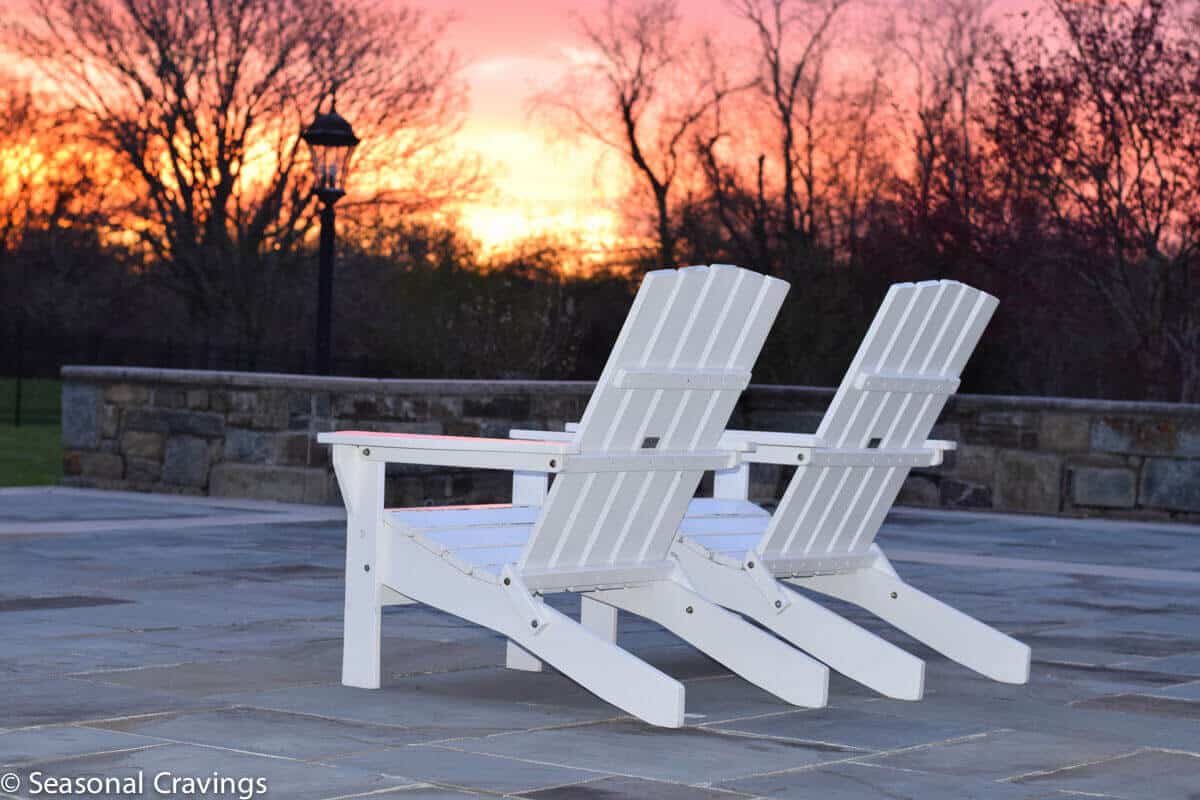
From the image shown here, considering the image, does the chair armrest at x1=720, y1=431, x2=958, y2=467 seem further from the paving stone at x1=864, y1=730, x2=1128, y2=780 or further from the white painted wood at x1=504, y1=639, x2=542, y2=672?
the paving stone at x1=864, y1=730, x2=1128, y2=780

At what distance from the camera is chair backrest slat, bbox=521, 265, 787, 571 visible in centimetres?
550

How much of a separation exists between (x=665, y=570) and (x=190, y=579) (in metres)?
3.61

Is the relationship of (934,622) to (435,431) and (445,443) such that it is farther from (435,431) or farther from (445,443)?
(435,431)

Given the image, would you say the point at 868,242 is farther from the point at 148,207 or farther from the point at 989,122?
the point at 148,207

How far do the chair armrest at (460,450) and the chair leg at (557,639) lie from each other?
29cm

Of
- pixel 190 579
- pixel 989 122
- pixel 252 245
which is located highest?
pixel 989 122

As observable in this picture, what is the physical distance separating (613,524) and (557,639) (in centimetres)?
53

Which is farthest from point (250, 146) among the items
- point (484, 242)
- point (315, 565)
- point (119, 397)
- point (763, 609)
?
point (763, 609)

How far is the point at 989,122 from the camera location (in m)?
29.6

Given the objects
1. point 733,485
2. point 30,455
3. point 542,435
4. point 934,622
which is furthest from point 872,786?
point 30,455

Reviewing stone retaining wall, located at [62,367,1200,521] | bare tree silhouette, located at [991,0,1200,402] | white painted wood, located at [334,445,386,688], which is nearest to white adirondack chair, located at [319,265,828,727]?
white painted wood, located at [334,445,386,688]

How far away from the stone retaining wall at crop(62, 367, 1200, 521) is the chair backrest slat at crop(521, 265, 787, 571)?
24.8 feet

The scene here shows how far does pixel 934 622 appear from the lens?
22.0ft

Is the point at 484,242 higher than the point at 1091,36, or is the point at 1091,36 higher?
the point at 1091,36
